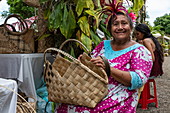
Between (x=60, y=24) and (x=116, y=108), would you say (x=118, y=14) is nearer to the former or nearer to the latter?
(x=116, y=108)

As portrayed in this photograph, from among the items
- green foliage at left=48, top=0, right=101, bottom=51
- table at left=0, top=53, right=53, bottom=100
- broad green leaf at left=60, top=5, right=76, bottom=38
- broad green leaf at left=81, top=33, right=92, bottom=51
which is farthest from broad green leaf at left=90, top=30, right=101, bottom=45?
table at left=0, top=53, right=53, bottom=100

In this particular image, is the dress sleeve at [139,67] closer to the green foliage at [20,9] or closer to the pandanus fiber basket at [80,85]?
the pandanus fiber basket at [80,85]

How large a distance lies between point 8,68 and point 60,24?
0.82 meters

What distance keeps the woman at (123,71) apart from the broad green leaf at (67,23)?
2.65 feet

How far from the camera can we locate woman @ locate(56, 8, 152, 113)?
125 centimetres

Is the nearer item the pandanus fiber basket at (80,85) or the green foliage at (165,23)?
the pandanus fiber basket at (80,85)

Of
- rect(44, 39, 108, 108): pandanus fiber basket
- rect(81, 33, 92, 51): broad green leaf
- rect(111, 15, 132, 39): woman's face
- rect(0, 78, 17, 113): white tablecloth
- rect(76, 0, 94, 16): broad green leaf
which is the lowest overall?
rect(0, 78, 17, 113): white tablecloth

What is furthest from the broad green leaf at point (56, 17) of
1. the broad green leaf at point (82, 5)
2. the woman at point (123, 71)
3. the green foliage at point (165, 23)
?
the green foliage at point (165, 23)

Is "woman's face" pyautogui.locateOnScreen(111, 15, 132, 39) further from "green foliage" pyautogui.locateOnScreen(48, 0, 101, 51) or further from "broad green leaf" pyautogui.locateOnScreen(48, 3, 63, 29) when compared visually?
"broad green leaf" pyautogui.locateOnScreen(48, 3, 63, 29)

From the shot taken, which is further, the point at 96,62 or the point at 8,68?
the point at 8,68

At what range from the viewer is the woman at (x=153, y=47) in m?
3.05

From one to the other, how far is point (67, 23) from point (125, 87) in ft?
3.80

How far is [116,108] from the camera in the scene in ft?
4.17

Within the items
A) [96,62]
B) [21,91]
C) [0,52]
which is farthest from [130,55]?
[0,52]
